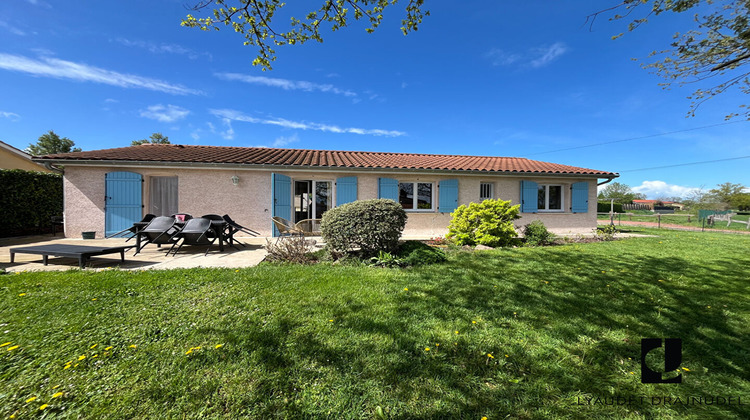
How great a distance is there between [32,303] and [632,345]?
637 centimetres

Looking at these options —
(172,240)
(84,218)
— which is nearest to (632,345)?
(172,240)

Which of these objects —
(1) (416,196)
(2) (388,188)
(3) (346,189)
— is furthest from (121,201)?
(1) (416,196)

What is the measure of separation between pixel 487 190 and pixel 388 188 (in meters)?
4.43

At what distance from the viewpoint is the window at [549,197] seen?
427 inches

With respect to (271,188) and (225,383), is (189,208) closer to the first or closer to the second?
(271,188)

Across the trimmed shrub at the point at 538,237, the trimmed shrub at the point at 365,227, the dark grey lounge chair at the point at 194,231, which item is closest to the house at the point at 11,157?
the dark grey lounge chair at the point at 194,231

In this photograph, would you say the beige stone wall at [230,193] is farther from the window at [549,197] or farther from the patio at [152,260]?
the patio at [152,260]

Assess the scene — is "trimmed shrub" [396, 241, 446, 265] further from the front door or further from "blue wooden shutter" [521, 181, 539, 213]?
"blue wooden shutter" [521, 181, 539, 213]

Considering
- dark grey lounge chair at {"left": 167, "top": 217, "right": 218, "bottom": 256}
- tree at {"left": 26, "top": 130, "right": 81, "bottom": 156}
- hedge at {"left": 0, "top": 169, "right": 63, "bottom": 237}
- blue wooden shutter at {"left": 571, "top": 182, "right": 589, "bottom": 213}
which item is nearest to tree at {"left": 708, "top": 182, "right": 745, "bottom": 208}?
blue wooden shutter at {"left": 571, "top": 182, "right": 589, "bottom": 213}

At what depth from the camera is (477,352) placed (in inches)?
85.9

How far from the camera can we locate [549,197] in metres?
11.0

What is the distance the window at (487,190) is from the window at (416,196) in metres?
2.22

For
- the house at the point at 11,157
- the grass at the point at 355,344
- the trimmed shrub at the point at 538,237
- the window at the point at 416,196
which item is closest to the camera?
the grass at the point at 355,344

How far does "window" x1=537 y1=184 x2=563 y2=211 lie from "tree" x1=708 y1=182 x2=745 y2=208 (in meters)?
38.3
